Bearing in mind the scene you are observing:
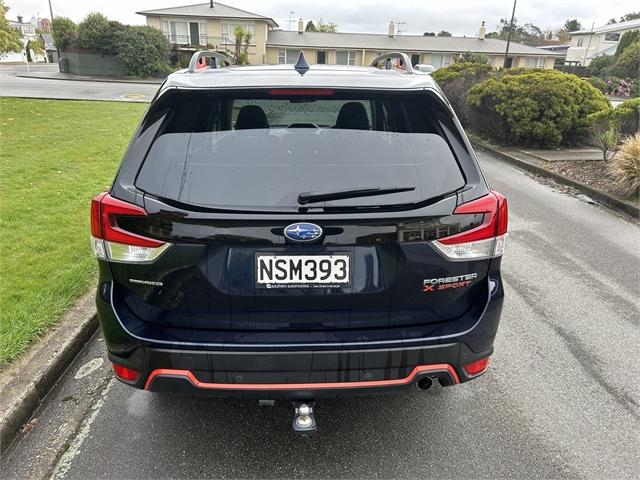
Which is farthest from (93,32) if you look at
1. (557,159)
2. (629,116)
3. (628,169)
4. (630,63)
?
(630,63)

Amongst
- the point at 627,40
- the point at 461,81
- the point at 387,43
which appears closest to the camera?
the point at 461,81

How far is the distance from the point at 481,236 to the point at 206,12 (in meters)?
50.3

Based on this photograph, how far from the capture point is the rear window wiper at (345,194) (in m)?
1.95

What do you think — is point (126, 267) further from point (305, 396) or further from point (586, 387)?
point (586, 387)

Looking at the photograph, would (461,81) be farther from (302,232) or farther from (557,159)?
(302,232)

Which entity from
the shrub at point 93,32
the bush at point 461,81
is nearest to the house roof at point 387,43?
the shrub at point 93,32

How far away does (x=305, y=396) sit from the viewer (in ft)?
6.77

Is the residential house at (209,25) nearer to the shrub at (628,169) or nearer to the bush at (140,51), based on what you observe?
the bush at (140,51)

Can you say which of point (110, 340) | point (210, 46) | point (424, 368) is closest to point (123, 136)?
point (110, 340)

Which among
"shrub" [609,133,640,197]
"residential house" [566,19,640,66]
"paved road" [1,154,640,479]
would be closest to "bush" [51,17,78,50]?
"shrub" [609,133,640,197]

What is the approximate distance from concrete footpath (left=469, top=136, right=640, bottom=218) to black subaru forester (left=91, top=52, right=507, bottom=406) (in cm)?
592

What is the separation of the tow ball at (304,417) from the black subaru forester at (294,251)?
16 cm

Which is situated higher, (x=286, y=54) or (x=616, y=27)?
(x=616, y=27)

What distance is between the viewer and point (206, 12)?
1805 inches
